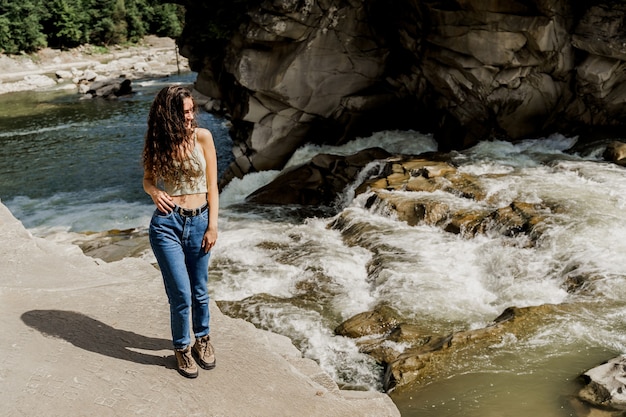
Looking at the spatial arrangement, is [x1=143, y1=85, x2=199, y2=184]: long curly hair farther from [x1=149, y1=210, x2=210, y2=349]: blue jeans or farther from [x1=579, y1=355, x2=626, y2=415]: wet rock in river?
[x1=579, y1=355, x2=626, y2=415]: wet rock in river

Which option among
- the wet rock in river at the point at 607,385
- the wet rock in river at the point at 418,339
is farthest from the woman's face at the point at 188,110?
the wet rock in river at the point at 607,385

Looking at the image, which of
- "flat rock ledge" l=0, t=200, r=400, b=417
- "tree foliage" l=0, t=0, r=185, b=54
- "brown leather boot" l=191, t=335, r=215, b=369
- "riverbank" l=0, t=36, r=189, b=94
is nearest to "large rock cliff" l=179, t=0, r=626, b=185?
"flat rock ledge" l=0, t=200, r=400, b=417

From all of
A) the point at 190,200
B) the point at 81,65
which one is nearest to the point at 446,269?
the point at 190,200

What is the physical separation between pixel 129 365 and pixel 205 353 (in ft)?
1.88

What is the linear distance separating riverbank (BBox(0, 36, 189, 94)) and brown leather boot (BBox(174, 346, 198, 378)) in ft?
133

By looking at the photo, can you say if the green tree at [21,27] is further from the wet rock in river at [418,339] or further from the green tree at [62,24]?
the wet rock in river at [418,339]

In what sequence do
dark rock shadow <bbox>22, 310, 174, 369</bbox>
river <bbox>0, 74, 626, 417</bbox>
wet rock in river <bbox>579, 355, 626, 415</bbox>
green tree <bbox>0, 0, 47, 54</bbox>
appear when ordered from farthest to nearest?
green tree <bbox>0, 0, 47, 54</bbox> → river <bbox>0, 74, 626, 417</bbox> → wet rock in river <bbox>579, 355, 626, 415</bbox> → dark rock shadow <bbox>22, 310, 174, 369</bbox>

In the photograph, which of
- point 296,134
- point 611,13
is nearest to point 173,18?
point 296,134

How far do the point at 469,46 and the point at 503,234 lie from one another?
6.32 meters

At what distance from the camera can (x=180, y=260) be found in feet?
14.9

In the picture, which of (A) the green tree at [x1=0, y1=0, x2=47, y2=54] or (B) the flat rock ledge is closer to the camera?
(B) the flat rock ledge

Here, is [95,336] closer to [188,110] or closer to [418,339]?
[188,110]

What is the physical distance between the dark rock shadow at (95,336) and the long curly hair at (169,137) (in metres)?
1.45

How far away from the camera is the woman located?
4477mm
